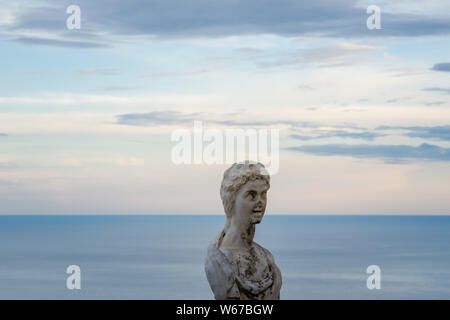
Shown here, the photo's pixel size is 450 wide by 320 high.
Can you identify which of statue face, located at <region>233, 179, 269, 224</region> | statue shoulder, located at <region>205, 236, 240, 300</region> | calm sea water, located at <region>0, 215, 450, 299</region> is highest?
calm sea water, located at <region>0, 215, 450, 299</region>

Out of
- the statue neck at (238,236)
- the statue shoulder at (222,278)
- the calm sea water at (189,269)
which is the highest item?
the calm sea water at (189,269)

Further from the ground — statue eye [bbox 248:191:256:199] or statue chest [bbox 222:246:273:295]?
statue eye [bbox 248:191:256:199]

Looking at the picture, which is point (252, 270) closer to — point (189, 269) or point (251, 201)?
point (251, 201)

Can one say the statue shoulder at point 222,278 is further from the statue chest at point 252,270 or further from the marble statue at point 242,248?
the statue chest at point 252,270

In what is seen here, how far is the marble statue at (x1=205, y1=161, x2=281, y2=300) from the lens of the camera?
12.7 meters

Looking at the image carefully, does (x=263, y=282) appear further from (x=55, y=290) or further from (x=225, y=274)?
(x=55, y=290)

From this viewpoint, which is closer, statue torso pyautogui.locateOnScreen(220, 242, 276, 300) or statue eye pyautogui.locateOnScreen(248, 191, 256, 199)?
statue torso pyautogui.locateOnScreen(220, 242, 276, 300)

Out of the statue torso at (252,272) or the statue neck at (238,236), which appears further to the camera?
the statue neck at (238,236)

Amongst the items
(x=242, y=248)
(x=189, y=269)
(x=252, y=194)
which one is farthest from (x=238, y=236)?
(x=189, y=269)

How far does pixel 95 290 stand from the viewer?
52906mm

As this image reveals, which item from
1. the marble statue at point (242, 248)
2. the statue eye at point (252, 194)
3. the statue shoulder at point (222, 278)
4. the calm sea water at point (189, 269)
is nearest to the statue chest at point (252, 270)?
the marble statue at point (242, 248)

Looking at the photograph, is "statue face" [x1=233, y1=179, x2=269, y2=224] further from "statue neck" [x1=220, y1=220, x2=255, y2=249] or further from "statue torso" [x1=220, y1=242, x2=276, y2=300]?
"statue torso" [x1=220, y1=242, x2=276, y2=300]

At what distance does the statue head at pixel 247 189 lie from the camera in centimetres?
1286

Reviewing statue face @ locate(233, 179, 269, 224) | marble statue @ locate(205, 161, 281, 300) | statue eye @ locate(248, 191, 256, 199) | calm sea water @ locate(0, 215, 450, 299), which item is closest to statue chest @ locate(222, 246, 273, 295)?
marble statue @ locate(205, 161, 281, 300)
